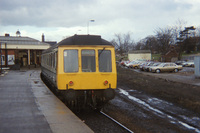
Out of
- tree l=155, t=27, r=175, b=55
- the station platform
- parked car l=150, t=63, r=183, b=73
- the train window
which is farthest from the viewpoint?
tree l=155, t=27, r=175, b=55

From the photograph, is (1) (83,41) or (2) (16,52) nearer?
(1) (83,41)

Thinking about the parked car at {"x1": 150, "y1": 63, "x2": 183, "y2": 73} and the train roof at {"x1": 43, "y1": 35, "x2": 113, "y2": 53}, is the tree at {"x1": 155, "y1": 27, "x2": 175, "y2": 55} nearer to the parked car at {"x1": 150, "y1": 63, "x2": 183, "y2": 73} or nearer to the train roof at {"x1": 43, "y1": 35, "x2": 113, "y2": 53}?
the parked car at {"x1": 150, "y1": 63, "x2": 183, "y2": 73}

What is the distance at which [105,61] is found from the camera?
9.37 m

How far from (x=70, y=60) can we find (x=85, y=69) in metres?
0.73

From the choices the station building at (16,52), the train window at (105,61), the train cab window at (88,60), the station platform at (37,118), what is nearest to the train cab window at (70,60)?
the train cab window at (88,60)

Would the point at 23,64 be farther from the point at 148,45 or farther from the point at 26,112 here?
the point at 148,45

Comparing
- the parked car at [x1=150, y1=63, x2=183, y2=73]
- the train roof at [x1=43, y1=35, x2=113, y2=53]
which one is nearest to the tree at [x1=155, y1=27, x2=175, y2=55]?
the parked car at [x1=150, y1=63, x2=183, y2=73]

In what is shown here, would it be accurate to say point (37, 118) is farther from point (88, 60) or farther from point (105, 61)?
point (105, 61)

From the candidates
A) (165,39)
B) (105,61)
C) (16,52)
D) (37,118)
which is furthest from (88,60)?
(165,39)

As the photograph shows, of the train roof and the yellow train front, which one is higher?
the train roof

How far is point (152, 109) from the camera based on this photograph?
11328 millimetres

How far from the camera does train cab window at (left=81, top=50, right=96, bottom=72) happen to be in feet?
30.0

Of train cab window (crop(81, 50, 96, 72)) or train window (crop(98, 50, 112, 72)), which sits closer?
train cab window (crop(81, 50, 96, 72))

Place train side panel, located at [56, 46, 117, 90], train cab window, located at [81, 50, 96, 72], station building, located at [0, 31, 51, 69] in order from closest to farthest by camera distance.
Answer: train side panel, located at [56, 46, 117, 90], train cab window, located at [81, 50, 96, 72], station building, located at [0, 31, 51, 69]
